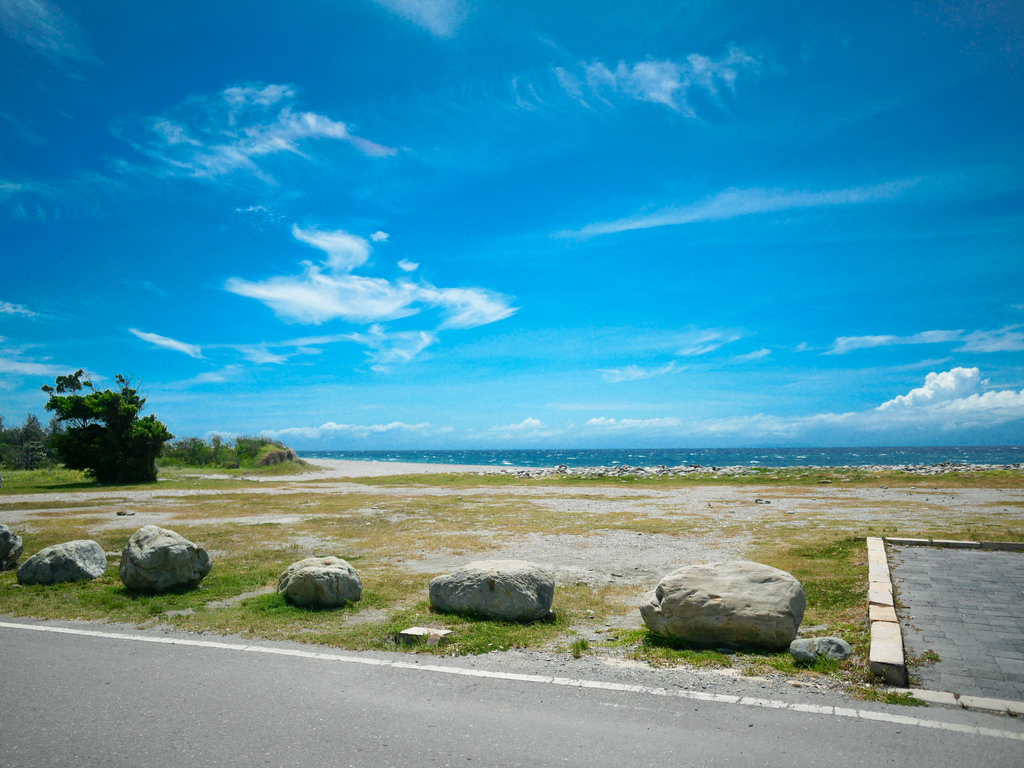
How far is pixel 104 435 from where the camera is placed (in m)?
45.2

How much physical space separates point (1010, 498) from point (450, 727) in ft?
120

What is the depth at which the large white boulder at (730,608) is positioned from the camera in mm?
7766

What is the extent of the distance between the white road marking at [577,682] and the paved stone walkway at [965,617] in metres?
1.04

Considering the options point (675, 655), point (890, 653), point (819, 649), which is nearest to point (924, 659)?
point (890, 653)

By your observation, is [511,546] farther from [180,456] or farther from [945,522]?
[180,456]

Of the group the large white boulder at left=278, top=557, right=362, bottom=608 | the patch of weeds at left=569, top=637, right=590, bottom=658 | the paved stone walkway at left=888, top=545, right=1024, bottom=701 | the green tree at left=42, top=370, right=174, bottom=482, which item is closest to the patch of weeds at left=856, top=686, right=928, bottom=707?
the paved stone walkway at left=888, top=545, right=1024, bottom=701

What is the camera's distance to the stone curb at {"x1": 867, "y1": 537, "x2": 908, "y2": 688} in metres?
6.50

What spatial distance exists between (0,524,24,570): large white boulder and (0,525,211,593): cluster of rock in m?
2.34

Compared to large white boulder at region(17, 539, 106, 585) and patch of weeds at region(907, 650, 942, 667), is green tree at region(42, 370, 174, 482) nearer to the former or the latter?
large white boulder at region(17, 539, 106, 585)

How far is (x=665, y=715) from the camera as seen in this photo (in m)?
5.84

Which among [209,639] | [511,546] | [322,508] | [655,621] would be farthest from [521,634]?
[322,508]

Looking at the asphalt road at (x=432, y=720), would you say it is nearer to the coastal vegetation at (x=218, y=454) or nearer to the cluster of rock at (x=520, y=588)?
→ the cluster of rock at (x=520, y=588)

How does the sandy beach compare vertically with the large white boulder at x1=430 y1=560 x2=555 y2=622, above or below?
below

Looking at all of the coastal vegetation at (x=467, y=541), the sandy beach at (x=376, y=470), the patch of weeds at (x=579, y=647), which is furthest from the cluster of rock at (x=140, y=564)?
the sandy beach at (x=376, y=470)
